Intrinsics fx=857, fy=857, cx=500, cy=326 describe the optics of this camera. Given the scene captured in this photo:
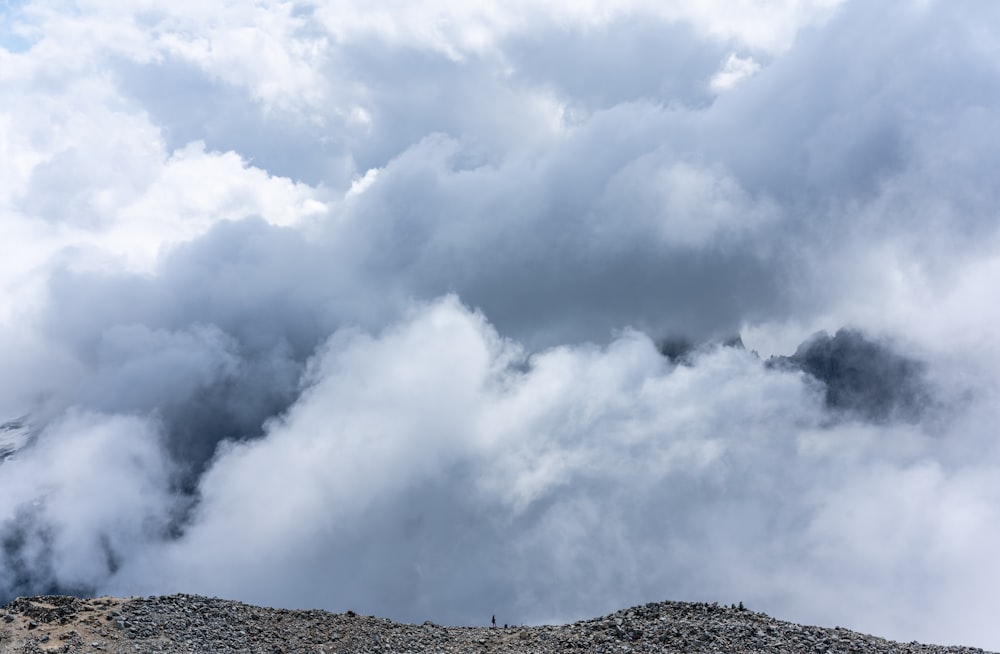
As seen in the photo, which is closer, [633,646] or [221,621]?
[633,646]

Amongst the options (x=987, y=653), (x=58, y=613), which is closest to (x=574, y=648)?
(x=987, y=653)

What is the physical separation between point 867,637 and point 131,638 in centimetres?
5133

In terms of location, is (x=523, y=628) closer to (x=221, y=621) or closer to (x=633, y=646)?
(x=633, y=646)

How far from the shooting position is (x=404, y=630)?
64625 millimetres

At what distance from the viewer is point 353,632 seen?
6353 centimetres

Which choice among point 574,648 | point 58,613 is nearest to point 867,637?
point 574,648

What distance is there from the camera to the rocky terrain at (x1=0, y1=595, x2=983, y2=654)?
5806 centimetres

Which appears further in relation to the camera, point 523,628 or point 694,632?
point 523,628

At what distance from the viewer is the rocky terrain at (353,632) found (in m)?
58.1

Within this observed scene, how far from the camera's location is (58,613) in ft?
206

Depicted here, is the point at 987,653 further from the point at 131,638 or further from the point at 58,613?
the point at 58,613

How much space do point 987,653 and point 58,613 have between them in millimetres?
65935

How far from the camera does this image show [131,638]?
59969 mm

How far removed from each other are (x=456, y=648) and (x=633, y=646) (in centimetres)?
1279
